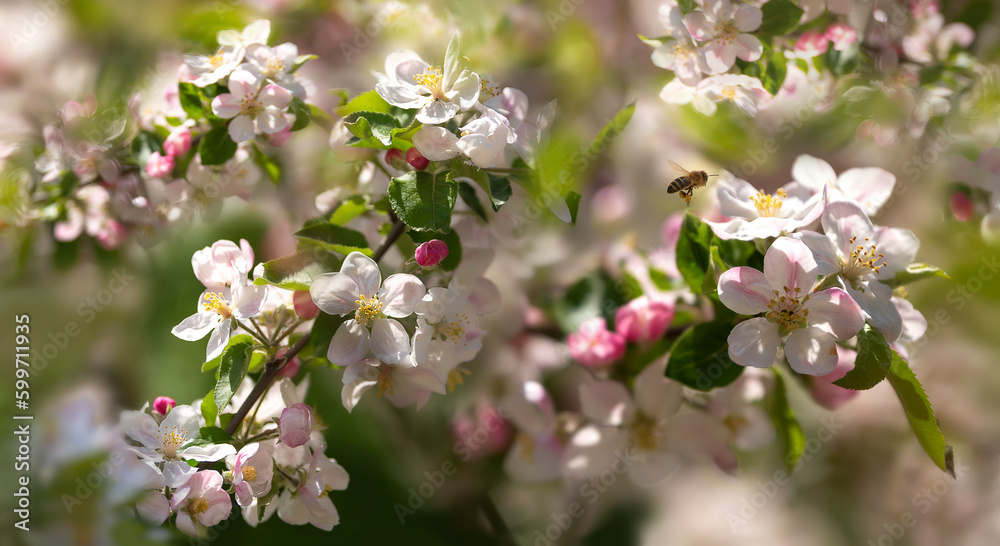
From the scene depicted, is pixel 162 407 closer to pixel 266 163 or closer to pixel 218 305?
pixel 218 305

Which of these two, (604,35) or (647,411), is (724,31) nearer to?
(647,411)

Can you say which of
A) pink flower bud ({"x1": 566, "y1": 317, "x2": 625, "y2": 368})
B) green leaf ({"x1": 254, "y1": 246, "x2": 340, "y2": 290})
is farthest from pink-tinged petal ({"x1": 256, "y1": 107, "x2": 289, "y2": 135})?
pink flower bud ({"x1": 566, "y1": 317, "x2": 625, "y2": 368})

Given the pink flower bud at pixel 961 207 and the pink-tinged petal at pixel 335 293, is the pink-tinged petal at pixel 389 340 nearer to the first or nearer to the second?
the pink-tinged petal at pixel 335 293

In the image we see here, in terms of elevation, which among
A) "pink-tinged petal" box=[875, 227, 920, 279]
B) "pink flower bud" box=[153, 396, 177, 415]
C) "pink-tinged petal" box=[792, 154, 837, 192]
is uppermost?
"pink-tinged petal" box=[792, 154, 837, 192]

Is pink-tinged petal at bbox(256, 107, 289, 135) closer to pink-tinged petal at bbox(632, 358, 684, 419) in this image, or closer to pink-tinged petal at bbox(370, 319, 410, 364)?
pink-tinged petal at bbox(370, 319, 410, 364)

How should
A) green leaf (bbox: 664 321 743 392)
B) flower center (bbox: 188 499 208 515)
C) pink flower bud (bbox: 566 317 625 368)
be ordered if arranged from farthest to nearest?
pink flower bud (bbox: 566 317 625 368) < green leaf (bbox: 664 321 743 392) < flower center (bbox: 188 499 208 515)

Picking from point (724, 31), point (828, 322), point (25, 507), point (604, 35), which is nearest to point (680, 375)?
point (828, 322)
